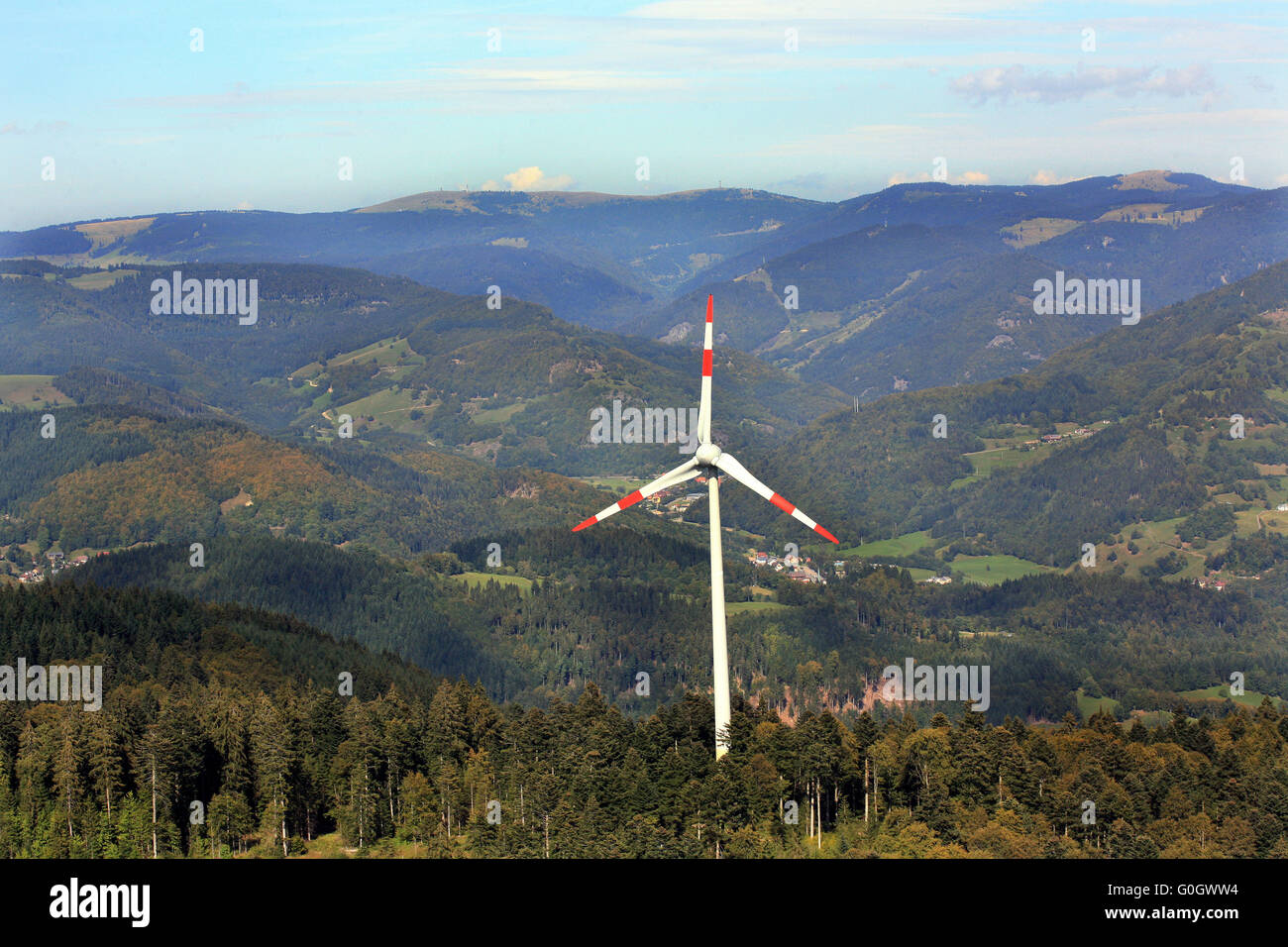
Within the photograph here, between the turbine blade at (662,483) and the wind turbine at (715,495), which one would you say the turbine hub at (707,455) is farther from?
the turbine blade at (662,483)

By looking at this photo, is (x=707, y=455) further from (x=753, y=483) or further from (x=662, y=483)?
(x=753, y=483)

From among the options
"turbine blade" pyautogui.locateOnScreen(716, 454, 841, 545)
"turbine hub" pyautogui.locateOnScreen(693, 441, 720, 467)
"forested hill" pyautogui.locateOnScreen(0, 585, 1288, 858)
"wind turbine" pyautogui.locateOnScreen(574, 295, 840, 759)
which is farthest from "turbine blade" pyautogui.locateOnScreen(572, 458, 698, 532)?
"forested hill" pyautogui.locateOnScreen(0, 585, 1288, 858)

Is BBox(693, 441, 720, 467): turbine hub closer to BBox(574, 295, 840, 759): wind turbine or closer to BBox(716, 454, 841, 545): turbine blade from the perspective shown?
BBox(574, 295, 840, 759): wind turbine

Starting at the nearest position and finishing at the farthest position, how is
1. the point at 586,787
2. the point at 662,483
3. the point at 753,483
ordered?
the point at 662,483 → the point at 753,483 → the point at 586,787

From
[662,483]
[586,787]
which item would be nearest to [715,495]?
[662,483]

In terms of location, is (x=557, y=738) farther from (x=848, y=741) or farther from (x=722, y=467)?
(x=722, y=467)
